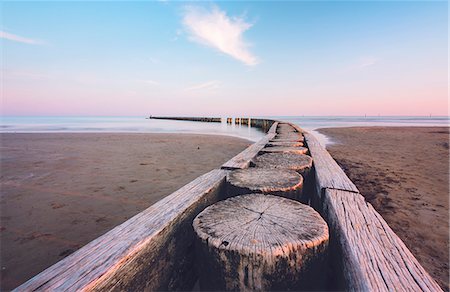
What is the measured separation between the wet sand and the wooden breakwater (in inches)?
82.8

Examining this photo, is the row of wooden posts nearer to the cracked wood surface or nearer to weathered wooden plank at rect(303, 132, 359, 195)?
weathered wooden plank at rect(303, 132, 359, 195)

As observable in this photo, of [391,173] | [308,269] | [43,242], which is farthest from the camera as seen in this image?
[391,173]

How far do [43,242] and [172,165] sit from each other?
165 inches

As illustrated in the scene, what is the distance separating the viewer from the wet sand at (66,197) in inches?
106

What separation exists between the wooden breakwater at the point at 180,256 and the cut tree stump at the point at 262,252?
0.16 metres

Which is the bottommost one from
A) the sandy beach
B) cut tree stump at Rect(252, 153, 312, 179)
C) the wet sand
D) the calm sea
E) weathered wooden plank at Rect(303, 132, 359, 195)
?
the calm sea

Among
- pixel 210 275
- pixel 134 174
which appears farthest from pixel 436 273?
pixel 134 174

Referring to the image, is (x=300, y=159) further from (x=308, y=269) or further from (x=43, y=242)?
(x=43, y=242)

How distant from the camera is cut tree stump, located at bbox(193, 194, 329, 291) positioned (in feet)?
3.51

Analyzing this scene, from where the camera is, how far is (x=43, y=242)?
285cm

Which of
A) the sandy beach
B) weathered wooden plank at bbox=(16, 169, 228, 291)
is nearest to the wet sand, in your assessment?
weathered wooden plank at bbox=(16, 169, 228, 291)

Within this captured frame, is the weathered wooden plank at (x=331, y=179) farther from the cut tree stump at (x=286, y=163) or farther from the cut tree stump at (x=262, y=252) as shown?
the cut tree stump at (x=262, y=252)

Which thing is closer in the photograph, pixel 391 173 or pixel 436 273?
pixel 436 273

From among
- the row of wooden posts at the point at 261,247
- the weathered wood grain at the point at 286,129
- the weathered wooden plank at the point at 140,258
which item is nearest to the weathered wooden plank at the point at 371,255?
the row of wooden posts at the point at 261,247
